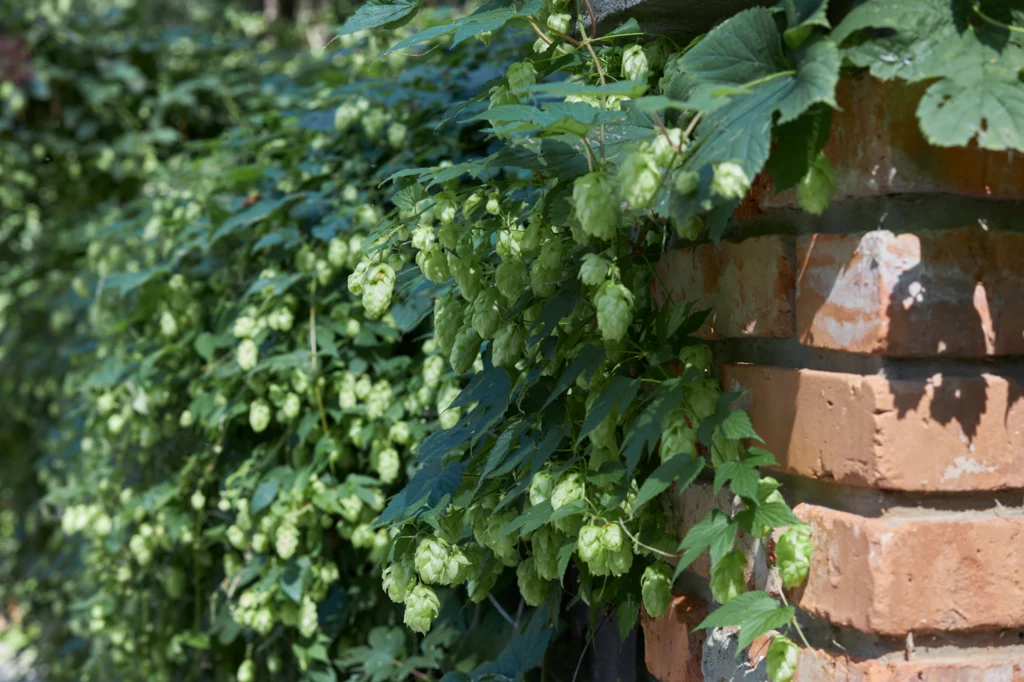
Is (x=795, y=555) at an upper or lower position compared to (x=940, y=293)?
lower

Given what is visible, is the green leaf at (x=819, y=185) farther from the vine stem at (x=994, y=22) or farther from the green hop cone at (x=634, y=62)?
the green hop cone at (x=634, y=62)

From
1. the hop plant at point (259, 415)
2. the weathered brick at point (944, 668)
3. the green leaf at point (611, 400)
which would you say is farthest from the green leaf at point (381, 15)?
the hop plant at point (259, 415)

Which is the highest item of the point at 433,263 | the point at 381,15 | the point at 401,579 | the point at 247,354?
the point at 381,15

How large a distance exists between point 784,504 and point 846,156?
1.07ft

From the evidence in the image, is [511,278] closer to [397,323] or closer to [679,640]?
[679,640]

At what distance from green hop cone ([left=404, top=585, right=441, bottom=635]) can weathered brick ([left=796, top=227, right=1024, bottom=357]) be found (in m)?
0.56

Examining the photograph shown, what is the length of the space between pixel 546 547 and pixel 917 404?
1.50ft

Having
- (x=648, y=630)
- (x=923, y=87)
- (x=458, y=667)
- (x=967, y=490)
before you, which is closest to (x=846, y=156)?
(x=923, y=87)

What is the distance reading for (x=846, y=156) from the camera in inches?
34.8

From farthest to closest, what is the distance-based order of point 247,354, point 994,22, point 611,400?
1. point 247,354
2. point 611,400
3. point 994,22

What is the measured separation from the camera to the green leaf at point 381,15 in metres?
1.12

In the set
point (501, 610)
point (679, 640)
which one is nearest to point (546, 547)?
point (679, 640)

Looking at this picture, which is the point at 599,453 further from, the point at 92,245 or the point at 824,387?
the point at 92,245

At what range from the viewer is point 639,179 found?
0.83m
